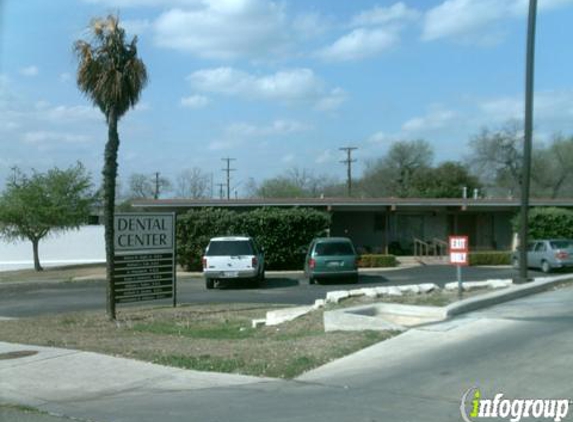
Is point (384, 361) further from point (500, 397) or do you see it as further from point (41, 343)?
point (41, 343)

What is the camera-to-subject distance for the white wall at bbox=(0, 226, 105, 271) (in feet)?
137

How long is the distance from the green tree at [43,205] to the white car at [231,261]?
15.5 metres

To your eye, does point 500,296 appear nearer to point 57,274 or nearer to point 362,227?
point 362,227

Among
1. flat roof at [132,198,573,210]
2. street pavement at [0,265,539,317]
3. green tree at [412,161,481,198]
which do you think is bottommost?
street pavement at [0,265,539,317]

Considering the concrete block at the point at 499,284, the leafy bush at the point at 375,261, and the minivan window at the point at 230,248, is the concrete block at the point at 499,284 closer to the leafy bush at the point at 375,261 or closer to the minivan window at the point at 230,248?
the minivan window at the point at 230,248

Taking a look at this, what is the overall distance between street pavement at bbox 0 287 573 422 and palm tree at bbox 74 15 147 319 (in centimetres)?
428

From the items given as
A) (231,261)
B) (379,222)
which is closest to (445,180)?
(379,222)

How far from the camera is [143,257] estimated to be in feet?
53.1

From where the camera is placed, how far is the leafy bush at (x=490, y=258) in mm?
34438

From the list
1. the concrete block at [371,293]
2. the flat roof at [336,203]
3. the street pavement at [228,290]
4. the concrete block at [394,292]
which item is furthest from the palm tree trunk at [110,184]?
the flat roof at [336,203]

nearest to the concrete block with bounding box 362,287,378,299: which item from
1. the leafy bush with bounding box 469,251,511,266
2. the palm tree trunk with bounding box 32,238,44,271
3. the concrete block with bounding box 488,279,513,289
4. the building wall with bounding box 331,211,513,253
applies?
the concrete block with bounding box 488,279,513,289

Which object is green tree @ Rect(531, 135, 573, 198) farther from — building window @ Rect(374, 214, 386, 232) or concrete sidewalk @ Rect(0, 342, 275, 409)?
concrete sidewalk @ Rect(0, 342, 275, 409)

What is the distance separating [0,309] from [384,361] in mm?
13410

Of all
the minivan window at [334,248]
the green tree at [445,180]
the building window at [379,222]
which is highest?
the green tree at [445,180]
